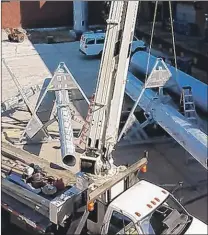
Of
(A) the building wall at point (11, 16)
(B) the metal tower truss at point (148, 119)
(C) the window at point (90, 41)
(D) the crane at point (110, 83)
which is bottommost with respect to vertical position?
(A) the building wall at point (11, 16)

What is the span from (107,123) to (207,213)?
3.10 m

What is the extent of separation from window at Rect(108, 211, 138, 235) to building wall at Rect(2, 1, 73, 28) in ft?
78.1

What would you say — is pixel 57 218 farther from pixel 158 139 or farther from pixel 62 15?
pixel 62 15

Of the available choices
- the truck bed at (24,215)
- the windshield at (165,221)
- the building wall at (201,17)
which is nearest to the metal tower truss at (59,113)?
the truck bed at (24,215)

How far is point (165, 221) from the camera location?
6590 millimetres

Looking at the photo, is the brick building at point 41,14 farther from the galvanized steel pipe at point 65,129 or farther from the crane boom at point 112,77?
the crane boom at point 112,77

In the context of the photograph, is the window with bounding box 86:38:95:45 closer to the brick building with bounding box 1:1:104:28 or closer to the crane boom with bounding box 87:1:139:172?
the brick building with bounding box 1:1:104:28

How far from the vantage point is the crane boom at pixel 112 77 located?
6957 mm

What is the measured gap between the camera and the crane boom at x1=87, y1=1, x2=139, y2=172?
22.8 ft

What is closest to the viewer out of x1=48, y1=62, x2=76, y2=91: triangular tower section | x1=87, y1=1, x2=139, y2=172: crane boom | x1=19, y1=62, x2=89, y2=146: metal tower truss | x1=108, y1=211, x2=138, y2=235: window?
x1=108, y1=211, x2=138, y2=235: window

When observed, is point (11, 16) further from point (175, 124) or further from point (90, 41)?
point (175, 124)

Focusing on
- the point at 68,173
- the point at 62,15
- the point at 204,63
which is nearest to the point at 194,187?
the point at 68,173

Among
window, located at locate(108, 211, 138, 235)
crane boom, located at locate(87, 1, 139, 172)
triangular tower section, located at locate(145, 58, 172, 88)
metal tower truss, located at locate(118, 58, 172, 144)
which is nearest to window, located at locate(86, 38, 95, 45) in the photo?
metal tower truss, located at locate(118, 58, 172, 144)

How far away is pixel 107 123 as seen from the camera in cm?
721
